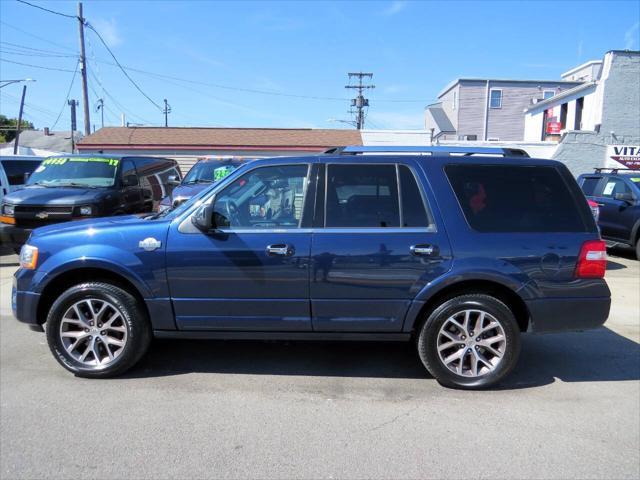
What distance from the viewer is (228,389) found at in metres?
4.04

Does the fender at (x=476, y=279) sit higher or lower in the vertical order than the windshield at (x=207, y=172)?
lower

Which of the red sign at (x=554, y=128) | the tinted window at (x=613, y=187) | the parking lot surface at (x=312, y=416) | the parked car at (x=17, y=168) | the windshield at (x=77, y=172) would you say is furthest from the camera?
the red sign at (x=554, y=128)

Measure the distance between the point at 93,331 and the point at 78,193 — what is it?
507cm

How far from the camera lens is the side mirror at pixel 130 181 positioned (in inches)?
373

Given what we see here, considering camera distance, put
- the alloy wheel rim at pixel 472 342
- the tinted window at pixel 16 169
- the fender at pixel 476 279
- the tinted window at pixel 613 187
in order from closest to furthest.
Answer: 1. the fender at pixel 476 279
2. the alloy wheel rim at pixel 472 342
3. the tinted window at pixel 613 187
4. the tinted window at pixel 16 169

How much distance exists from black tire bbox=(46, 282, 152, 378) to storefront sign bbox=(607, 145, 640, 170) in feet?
67.1

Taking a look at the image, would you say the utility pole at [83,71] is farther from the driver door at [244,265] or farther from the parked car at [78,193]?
the driver door at [244,265]

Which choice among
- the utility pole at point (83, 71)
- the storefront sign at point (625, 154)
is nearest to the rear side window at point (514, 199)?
the storefront sign at point (625, 154)

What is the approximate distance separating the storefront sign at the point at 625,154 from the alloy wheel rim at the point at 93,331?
20.5 meters

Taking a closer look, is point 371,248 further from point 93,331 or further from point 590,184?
point 590,184

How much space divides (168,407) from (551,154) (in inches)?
779

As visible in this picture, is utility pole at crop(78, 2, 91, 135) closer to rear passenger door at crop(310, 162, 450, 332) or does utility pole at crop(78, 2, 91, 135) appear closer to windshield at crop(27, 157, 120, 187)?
windshield at crop(27, 157, 120, 187)

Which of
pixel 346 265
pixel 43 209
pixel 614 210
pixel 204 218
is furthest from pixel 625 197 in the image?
pixel 43 209

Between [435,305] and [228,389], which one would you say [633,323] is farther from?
[228,389]
